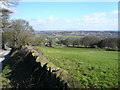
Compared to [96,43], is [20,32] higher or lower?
higher

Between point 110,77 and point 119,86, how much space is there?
868 mm

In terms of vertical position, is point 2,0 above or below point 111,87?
above

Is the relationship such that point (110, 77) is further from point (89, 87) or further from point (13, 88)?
point (13, 88)

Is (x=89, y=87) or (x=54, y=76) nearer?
(x=89, y=87)

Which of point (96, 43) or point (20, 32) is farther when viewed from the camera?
point (96, 43)

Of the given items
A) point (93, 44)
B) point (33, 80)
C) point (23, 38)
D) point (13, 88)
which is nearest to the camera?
point (13, 88)

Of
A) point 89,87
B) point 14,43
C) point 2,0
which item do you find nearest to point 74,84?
point 89,87

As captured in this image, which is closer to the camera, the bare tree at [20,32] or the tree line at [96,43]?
the bare tree at [20,32]

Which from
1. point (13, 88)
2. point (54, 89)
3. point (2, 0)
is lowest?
point (13, 88)

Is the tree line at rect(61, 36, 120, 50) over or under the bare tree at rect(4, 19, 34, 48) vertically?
under

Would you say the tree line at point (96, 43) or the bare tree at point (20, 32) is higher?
the bare tree at point (20, 32)

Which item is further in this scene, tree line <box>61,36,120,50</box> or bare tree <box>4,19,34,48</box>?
tree line <box>61,36,120,50</box>

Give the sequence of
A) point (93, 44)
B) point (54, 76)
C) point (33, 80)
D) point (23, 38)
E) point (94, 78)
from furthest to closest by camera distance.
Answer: point (93, 44), point (23, 38), point (33, 80), point (54, 76), point (94, 78)

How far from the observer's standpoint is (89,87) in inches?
169
